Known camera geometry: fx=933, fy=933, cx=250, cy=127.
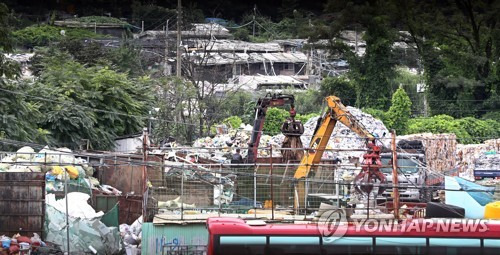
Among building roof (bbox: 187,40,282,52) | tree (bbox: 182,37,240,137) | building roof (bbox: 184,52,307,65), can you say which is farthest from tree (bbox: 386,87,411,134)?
building roof (bbox: 187,40,282,52)

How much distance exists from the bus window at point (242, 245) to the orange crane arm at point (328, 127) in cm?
658

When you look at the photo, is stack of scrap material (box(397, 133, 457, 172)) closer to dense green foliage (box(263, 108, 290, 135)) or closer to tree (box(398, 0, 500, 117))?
dense green foliage (box(263, 108, 290, 135))

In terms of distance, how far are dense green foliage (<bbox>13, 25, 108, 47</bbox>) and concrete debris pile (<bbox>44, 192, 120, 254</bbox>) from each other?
41189mm

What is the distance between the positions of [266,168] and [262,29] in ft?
183

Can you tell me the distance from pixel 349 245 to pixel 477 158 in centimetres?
2041

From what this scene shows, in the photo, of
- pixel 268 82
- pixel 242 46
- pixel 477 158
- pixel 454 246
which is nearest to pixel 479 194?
pixel 454 246

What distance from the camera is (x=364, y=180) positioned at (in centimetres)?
2112

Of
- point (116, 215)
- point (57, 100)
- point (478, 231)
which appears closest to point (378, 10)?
point (57, 100)

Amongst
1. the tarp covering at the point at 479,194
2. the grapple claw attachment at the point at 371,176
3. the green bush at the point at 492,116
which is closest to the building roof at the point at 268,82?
the green bush at the point at 492,116

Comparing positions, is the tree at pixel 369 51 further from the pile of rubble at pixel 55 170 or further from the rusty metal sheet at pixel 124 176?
the pile of rubble at pixel 55 170

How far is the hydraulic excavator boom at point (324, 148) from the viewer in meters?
21.2

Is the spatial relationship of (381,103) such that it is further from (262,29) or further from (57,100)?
(262,29)

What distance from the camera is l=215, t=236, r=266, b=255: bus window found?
641 inches

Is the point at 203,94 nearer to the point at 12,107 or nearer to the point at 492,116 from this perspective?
the point at 12,107
